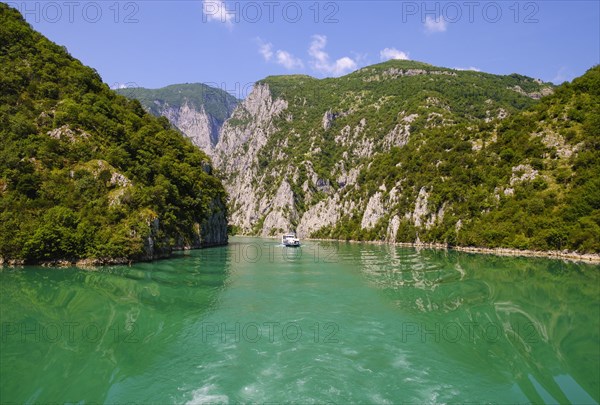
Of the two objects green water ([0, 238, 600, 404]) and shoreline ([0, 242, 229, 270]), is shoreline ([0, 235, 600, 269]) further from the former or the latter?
green water ([0, 238, 600, 404])

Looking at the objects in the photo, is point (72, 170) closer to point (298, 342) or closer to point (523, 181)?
point (298, 342)

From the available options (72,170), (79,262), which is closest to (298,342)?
(79,262)

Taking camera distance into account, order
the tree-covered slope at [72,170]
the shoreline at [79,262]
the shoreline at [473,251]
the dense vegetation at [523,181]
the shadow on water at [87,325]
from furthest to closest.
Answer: the dense vegetation at [523,181], the tree-covered slope at [72,170], the shoreline at [473,251], the shoreline at [79,262], the shadow on water at [87,325]

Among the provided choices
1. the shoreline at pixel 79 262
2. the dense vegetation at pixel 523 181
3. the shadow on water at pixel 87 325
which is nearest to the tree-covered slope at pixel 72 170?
the shoreline at pixel 79 262

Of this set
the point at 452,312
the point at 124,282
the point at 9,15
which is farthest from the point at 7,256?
the point at 9,15

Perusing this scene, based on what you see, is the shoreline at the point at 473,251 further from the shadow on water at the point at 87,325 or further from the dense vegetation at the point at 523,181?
the shadow on water at the point at 87,325

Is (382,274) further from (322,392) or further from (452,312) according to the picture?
(322,392)

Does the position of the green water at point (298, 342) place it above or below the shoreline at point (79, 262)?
below

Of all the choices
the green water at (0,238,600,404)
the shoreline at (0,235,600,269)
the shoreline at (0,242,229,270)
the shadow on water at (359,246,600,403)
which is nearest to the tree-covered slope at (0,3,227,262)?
the shoreline at (0,242,229,270)
